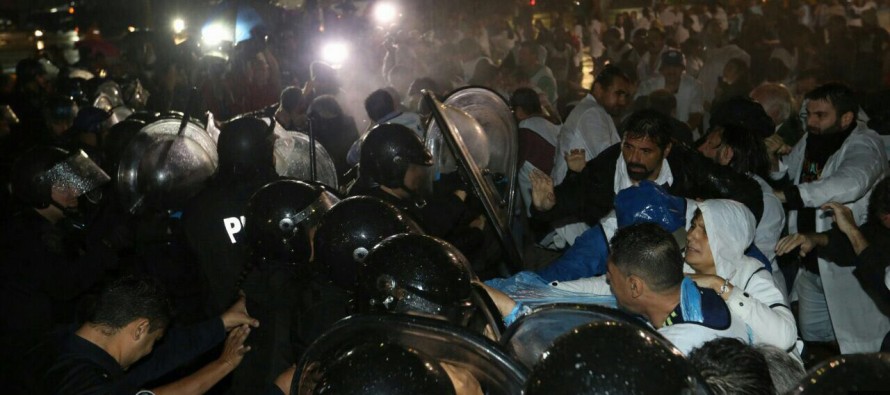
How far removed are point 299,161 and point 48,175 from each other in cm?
201

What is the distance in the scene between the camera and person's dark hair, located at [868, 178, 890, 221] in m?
4.51

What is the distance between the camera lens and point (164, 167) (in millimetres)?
6410

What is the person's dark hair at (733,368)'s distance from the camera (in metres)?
2.42

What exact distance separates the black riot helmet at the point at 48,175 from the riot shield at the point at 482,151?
231cm

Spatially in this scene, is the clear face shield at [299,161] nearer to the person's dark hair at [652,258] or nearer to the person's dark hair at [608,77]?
the person's dark hair at [608,77]

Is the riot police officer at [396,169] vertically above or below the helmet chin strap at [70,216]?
above

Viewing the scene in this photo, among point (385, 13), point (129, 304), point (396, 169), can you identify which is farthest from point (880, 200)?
point (385, 13)

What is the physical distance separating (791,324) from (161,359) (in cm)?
289

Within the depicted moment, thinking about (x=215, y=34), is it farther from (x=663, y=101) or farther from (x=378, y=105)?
(x=663, y=101)

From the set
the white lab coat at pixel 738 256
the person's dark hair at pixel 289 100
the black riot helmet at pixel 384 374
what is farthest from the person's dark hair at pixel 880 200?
the person's dark hair at pixel 289 100

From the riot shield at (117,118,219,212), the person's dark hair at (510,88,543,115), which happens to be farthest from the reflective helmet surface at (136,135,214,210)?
the person's dark hair at (510,88,543,115)

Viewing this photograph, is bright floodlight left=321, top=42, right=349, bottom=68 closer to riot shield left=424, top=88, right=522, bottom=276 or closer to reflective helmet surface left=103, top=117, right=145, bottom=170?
reflective helmet surface left=103, top=117, right=145, bottom=170

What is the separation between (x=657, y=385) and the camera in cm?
191

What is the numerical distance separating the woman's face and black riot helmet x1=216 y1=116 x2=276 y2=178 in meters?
2.83
